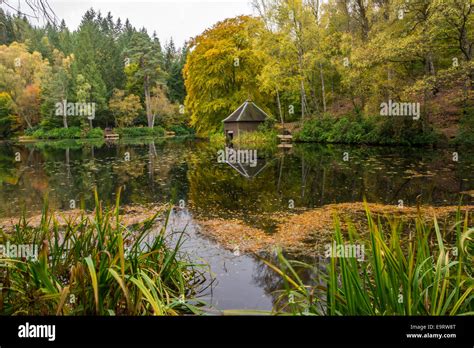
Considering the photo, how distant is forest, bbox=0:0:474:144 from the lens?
17.7 meters

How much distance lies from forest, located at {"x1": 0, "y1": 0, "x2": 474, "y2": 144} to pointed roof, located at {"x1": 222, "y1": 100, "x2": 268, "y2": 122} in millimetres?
1295

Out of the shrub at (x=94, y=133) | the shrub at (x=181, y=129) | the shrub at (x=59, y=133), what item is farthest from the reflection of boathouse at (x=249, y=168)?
the shrub at (x=181, y=129)

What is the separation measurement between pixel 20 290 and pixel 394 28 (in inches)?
809

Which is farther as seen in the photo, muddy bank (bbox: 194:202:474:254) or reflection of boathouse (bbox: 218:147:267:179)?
reflection of boathouse (bbox: 218:147:267:179)

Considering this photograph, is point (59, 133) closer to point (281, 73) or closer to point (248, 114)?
point (248, 114)

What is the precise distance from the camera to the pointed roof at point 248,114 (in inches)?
1163

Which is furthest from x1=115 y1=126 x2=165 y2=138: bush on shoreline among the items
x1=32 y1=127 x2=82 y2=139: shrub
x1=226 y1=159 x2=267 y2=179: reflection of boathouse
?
x1=226 y1=159 x2=267 y2=179: reflection of boathouse

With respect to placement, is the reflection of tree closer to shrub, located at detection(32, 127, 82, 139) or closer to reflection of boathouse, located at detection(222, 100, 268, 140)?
reflection of boathouse, located at detection(222, 100, 268, 140)

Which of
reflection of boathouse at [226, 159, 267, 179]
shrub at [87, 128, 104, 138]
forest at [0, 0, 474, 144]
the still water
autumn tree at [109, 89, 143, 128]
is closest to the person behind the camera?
the still water

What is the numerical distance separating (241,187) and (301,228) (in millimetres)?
4788

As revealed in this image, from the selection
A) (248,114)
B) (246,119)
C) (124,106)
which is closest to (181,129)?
(124,106)

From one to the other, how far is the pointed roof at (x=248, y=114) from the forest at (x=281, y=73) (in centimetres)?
130
